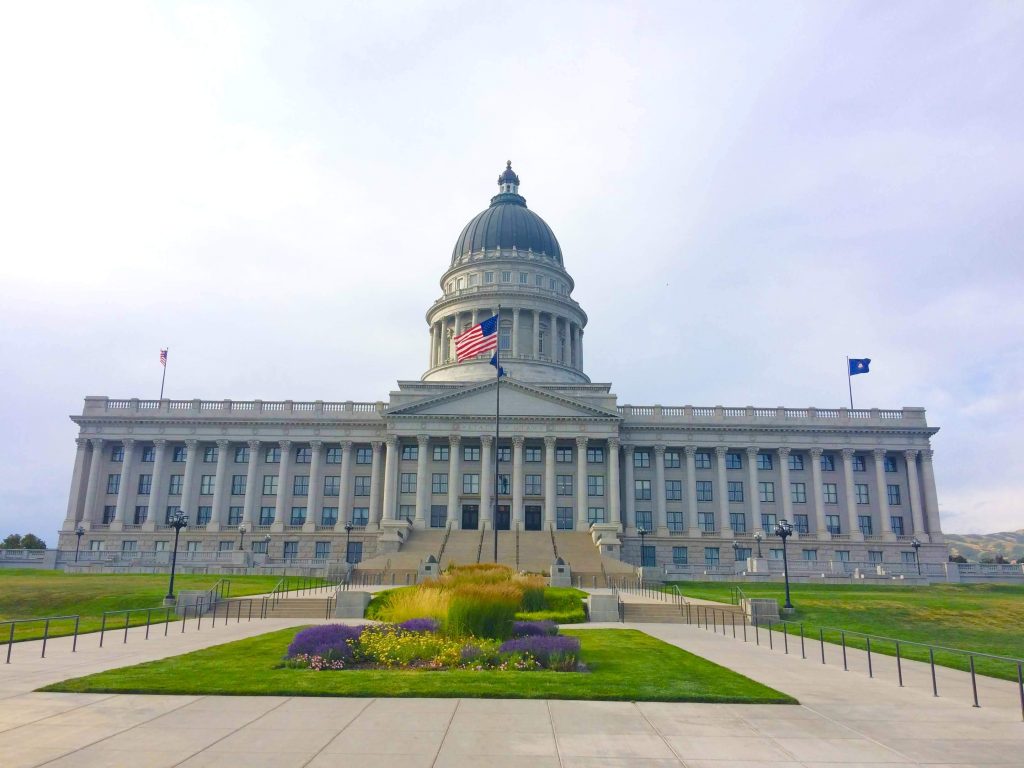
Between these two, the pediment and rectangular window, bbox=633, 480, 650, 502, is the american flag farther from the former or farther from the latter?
rectangular window, bbox=633, 480, 650, 502

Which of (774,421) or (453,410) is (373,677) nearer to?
(453,410)

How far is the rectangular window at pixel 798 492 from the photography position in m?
74.2

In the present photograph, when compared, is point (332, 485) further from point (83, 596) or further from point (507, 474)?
point (83, 596)

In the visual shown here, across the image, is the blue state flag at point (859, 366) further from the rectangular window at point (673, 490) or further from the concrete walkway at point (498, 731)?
the concrete walkway at point (498, 731)

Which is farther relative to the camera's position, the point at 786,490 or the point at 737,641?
the point at 786,490

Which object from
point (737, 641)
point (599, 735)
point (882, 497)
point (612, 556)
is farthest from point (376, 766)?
point (882, 497)

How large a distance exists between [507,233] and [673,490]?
4223cm

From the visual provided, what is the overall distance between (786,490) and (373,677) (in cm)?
6664

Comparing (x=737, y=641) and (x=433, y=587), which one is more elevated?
(x=433, y=587)

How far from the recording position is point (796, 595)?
39.8m

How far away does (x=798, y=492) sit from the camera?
7456 cm

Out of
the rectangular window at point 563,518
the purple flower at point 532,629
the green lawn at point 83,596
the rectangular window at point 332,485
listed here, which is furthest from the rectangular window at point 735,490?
the purple flower at point 532,629

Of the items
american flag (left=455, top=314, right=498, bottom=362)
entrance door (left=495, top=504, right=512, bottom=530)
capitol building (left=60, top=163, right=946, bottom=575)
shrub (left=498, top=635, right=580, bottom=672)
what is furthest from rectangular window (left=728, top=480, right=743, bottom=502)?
shrub (left=498, top=635, right=580, bottom=672)

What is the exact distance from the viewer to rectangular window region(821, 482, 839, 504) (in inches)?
2926
